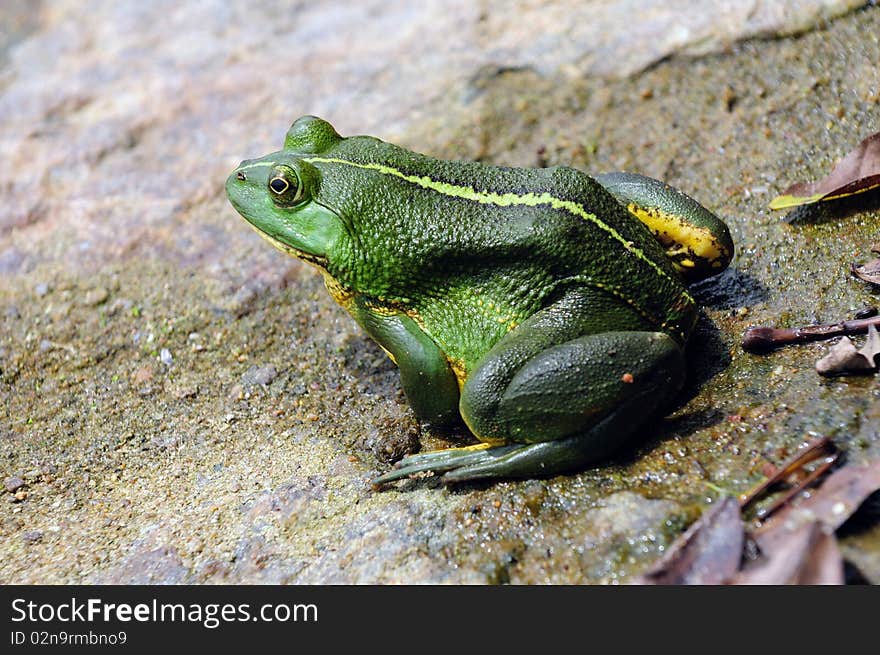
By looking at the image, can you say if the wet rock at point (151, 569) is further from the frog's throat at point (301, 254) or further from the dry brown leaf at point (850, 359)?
the dry brown leaf at point (850, 359)

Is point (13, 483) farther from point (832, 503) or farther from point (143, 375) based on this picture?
point (832, 503)

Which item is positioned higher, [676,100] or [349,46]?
[349,46]

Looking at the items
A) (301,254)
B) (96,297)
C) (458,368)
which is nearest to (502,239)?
(458,368)

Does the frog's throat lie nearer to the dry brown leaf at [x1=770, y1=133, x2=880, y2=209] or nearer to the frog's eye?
the frog's eye

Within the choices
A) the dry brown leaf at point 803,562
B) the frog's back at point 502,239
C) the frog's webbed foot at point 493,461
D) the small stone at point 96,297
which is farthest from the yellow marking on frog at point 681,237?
the small stone at point 96,297
